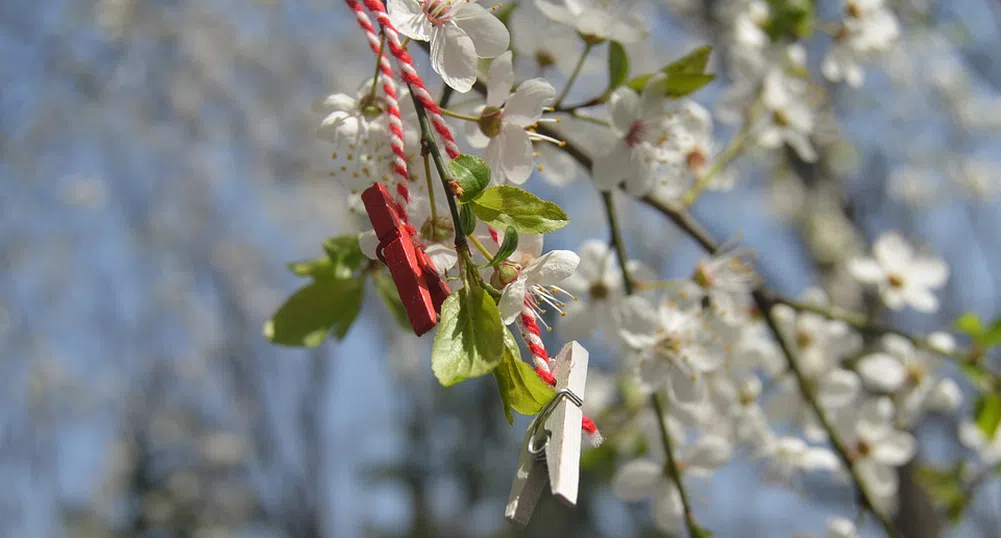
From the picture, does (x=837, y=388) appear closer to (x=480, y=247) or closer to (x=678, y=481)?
(x=678, y=481)

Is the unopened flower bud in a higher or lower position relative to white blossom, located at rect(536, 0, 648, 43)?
lower

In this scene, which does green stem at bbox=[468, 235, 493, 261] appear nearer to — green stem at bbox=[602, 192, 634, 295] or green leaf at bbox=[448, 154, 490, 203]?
green leaf at bbox=[448, 154, 490, 203]

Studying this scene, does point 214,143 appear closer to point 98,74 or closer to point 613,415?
point 98,74

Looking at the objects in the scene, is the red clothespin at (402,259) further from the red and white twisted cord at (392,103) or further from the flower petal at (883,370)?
the flower petal at (883,370)

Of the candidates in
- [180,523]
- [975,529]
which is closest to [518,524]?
[975,529]

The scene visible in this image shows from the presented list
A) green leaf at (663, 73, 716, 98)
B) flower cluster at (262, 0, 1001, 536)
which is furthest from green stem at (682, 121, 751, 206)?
green leaf at (663, 73, 716, 98)

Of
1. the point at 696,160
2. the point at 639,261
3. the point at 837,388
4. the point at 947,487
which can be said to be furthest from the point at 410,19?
the point at 947,487

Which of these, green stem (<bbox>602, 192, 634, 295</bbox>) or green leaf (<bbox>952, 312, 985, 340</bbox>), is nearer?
green stem (<bbox>602, 192, 634, 295</bbox>)
